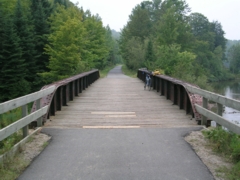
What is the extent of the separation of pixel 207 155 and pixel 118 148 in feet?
5.08

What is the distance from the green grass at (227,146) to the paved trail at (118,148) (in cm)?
33

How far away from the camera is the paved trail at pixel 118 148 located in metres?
4.38

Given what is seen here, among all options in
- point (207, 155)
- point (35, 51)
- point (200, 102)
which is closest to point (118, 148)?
point (207, 155)

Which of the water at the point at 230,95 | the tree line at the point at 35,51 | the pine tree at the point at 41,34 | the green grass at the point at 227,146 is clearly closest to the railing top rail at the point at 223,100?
the green grass at the point at 227,146

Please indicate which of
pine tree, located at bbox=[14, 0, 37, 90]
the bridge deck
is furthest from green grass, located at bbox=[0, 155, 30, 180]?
pine tree, located at bbox=[14, 0, 37, 90]

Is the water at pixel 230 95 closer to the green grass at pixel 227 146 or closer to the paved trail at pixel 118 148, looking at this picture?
the green grass at pixel 227 146

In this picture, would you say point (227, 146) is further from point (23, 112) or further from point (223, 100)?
point (23, 112)

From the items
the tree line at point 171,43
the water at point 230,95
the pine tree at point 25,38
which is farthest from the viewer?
the tree line at point 171,43

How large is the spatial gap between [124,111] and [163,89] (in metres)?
4.57

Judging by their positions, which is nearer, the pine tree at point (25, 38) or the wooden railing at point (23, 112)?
the wooden railing at point (23, 112)

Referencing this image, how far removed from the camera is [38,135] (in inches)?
251

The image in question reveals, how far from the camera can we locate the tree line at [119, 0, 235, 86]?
50.5 m

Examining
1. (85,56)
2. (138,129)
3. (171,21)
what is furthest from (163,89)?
(171,21)

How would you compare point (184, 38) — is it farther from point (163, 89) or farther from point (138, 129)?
point (138, 129)
